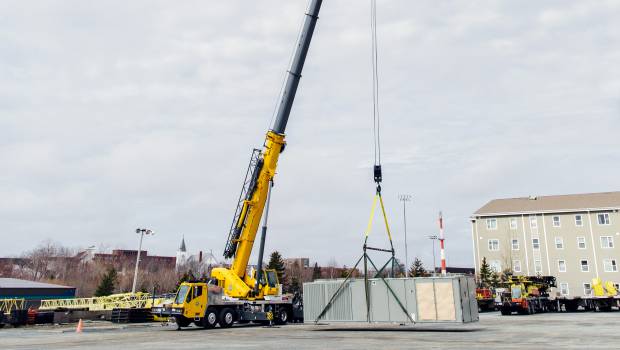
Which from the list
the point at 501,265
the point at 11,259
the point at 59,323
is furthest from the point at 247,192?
the point at 11,259

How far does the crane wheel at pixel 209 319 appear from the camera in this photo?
24.2 m

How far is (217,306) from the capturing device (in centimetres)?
2464

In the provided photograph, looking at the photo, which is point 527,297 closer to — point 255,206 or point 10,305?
point 255,206

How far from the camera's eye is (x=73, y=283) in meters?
93.2

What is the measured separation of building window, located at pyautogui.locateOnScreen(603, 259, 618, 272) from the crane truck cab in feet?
165

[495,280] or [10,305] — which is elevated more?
[495,280]

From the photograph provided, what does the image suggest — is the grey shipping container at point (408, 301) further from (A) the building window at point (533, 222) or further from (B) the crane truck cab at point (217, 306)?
(A) the building window at point (533, 222)

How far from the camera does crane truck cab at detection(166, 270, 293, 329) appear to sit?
24.0m

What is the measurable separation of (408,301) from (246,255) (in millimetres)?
8604

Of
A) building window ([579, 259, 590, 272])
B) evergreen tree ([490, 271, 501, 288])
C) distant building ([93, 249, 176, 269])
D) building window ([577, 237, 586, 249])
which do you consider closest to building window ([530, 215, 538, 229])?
building window ([577, 237, 586, 249])

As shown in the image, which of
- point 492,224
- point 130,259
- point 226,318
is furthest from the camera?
point 130,259

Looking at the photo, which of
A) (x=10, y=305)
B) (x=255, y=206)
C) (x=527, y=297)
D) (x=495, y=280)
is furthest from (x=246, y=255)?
(x=495, y=280)

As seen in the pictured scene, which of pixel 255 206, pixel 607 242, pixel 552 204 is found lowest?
pixel 255 206

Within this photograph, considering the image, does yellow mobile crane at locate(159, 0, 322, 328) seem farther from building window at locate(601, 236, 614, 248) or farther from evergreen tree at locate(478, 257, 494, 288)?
building window at locate(601, 236, 614, 248)
